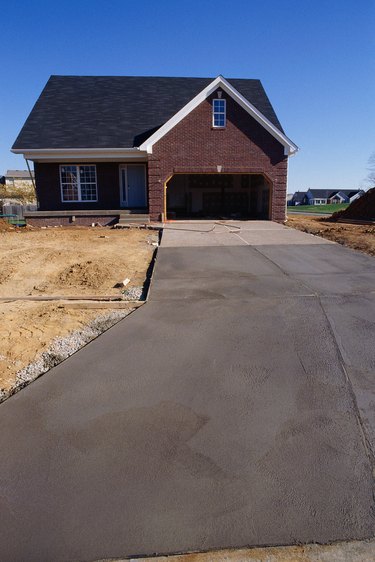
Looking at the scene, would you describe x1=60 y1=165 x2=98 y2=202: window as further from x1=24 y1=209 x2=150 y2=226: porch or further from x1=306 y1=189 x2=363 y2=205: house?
x1=306 y1=189 x2=363 y2=205: house

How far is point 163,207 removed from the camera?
20766 millimetres

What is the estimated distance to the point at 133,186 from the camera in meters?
22.5

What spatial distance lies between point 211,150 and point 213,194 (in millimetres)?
5757

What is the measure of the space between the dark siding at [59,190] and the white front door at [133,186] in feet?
1.09

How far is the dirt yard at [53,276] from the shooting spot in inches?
212

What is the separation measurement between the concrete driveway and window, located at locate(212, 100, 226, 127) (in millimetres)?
16363

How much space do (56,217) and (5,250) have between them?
7.95 metres

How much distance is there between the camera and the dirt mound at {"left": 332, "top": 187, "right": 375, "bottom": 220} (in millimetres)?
26552

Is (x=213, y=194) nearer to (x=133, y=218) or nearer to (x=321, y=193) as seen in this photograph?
(x=133, y=218)

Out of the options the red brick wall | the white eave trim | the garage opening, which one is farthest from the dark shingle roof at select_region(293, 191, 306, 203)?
the white eave trim

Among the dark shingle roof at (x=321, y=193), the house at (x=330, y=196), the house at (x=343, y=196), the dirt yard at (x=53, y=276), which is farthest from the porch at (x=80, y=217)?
the house at (x=343, y=196)

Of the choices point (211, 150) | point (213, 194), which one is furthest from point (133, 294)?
point (213, 194)

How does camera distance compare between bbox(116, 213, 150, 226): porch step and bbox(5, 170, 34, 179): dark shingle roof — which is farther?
bbox(5, 170, 34, 179): dark shingle roof

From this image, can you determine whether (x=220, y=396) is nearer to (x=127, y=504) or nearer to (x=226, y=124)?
(x=127, y=504)
